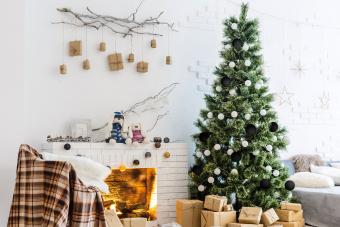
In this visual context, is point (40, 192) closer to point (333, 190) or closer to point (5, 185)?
point (5, 185)

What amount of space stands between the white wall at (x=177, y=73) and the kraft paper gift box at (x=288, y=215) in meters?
1.25

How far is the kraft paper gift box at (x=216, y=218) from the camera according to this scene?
4.09 m

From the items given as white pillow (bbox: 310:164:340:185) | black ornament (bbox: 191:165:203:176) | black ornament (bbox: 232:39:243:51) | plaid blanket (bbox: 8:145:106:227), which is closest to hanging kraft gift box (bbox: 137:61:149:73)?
black ornament (bbox: 232:39:243:51)

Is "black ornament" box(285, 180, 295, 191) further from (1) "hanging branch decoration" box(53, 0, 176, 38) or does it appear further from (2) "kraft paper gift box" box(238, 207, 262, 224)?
(1) "hanging branch decoration" box(53, 0, 176, 38)

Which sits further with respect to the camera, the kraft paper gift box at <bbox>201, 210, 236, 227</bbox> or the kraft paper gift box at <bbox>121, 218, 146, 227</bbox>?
the kraft paper gift box at <bbox>201, 210, 236, 227</bbox>

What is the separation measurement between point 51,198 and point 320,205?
306cm

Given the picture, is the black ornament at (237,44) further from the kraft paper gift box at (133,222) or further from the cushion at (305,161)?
the kraft paper gift box at (133,222)

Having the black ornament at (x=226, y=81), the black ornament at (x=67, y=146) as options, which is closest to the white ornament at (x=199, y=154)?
the black ornament at (x=226, y=81)

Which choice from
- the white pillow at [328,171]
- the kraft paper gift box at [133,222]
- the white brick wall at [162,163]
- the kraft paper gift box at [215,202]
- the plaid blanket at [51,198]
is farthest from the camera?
the white pillow at [328,171]

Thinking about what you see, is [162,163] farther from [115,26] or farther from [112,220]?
[115,26]

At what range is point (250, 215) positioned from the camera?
4.14m

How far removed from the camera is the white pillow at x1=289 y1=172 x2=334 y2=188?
475 centimetres

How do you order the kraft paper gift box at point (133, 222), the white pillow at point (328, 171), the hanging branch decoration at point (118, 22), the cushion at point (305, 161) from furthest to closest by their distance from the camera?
1. the cushion at point (305, 161)
2. the white pillow at point (328, 171)
3. the hanging branch decoration at point (118, 22)
4. the kraft paper gift box at point (133, 222)

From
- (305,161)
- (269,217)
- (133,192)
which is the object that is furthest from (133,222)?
(305,161)
